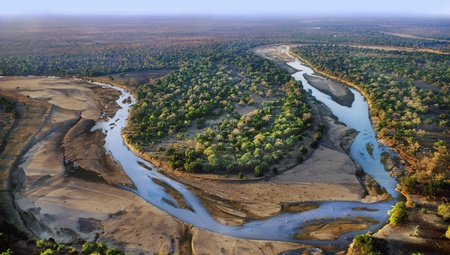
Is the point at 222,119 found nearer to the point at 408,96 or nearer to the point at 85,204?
the point at 85,204

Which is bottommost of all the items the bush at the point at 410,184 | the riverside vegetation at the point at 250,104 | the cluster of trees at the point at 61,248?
the cluster of trees at the point at 61,248

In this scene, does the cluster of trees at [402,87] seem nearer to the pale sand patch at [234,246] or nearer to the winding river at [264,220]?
the winding river at [264,220]

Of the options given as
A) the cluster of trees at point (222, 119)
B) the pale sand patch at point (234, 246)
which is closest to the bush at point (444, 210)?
the pale sand patch at point (234, 246)

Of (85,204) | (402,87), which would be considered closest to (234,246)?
(85,204)

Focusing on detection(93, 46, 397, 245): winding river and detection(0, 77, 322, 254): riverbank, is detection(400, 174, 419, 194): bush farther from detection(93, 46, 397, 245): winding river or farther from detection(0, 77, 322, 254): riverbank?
detection(0, 77, 322, 254): riverbank

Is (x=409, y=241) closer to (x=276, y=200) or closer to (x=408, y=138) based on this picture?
(x=276, y=200)
